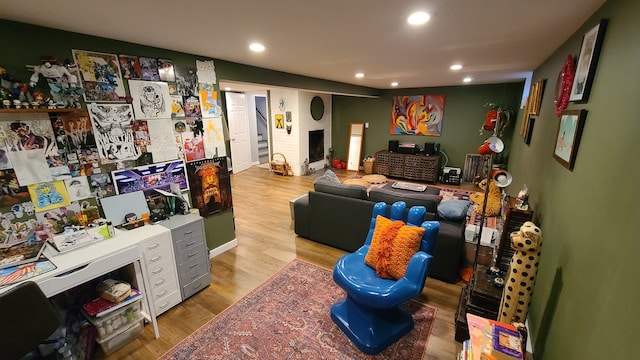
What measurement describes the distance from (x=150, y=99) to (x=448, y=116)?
20.6 ft

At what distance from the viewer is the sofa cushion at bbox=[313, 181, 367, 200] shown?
3.08 m

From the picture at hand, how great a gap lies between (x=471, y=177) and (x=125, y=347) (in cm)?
687

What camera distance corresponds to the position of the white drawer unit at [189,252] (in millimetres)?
2336

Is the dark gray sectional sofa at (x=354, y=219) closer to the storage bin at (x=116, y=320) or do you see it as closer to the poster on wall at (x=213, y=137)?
the poster on wall at (x=213, y=137)

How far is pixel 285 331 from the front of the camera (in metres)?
2.11

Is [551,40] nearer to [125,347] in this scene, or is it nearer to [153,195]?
[153,195]

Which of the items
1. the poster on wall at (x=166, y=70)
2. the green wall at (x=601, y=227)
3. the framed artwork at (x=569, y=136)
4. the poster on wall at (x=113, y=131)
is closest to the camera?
the green wall at (x=601, y=227)

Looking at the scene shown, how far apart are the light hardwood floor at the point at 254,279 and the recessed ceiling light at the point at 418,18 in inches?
90.6

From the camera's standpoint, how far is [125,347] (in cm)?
200

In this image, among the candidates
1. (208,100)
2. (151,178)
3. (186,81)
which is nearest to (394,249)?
(151,178)

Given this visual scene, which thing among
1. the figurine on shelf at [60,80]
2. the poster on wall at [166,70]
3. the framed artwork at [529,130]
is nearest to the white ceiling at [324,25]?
the poster on wall at [166,70]

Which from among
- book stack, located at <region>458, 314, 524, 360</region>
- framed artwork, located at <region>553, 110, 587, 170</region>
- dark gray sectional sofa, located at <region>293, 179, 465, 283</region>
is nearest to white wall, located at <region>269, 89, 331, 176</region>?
dark gray sectional sofa, located at <region>293, 179, 465, 283</region>

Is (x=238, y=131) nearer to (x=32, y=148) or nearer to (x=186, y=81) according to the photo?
(x=186, y=81)

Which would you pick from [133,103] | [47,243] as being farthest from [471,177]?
[47,243]
